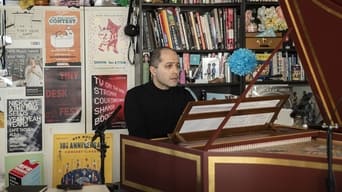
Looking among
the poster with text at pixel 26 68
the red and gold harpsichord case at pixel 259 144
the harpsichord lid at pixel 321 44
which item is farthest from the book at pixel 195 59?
the harpsichord lid at pixel 321 44

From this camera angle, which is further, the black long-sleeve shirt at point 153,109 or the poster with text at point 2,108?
the poster with text at point 2,108

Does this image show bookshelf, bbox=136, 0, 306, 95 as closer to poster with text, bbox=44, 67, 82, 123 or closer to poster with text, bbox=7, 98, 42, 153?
poster with text, bbox=44, 67, 82, 123

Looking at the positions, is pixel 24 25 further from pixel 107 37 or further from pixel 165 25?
pixel 165 25

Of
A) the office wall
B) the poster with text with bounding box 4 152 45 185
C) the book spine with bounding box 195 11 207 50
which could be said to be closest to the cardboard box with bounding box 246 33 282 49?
the book spine with bounding box 195 11 207 50

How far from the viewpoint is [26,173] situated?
3955 mm

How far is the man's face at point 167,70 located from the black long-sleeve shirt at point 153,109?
0.25 feet

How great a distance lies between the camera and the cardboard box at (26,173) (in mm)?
3906

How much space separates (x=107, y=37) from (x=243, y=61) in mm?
1094

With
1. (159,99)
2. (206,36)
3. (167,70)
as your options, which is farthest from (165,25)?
(159,99)

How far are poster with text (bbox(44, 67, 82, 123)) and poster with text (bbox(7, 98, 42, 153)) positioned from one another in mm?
89

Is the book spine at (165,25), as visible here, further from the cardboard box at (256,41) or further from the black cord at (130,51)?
the cardboard box at (256,41)

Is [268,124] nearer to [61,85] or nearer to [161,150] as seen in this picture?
[161,150]

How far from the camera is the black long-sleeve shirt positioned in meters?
3.32

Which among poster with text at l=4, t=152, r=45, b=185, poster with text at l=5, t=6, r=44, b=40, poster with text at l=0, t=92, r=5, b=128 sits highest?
poster with text at l=5, t=6, r=44, b=40
